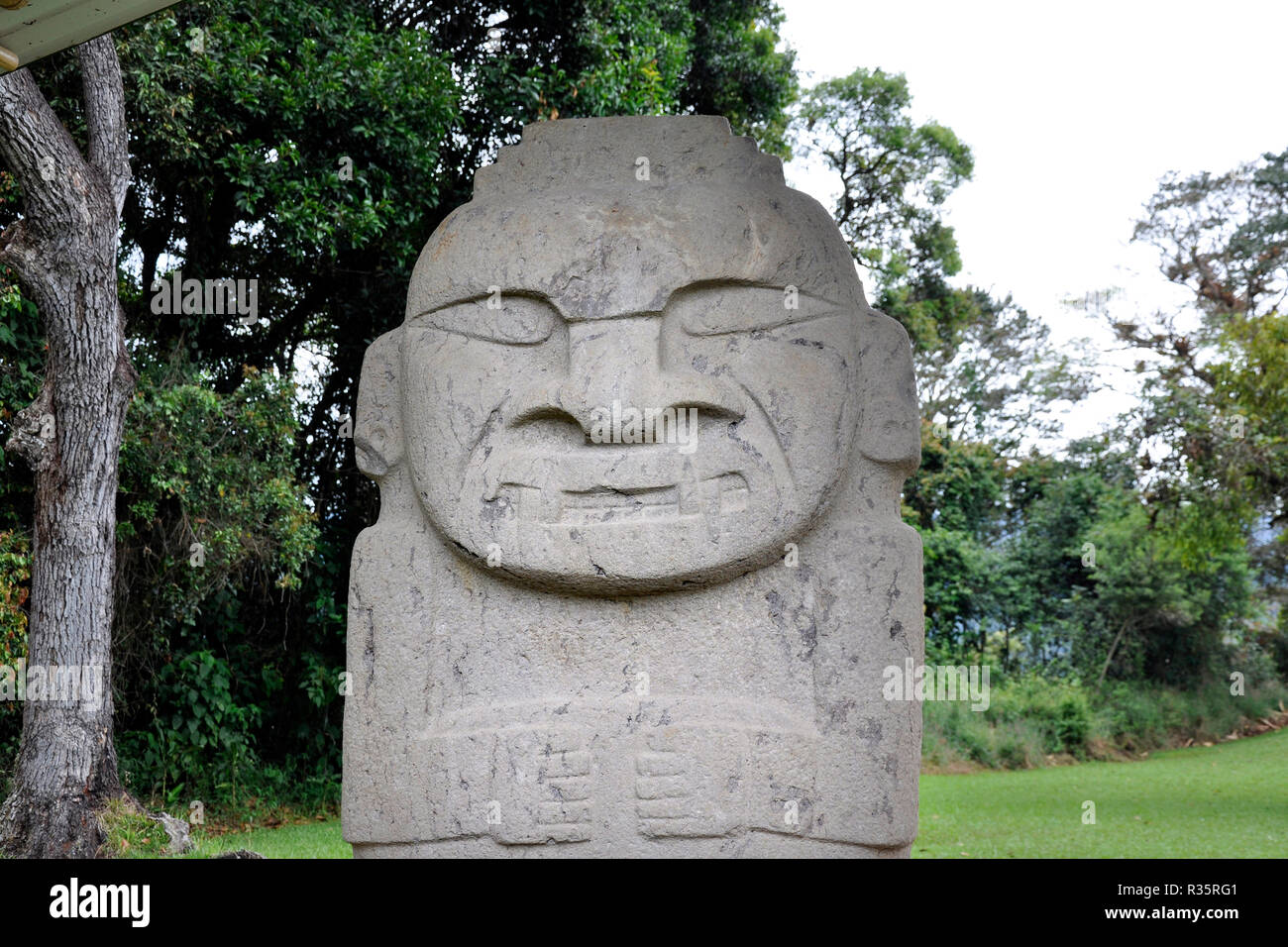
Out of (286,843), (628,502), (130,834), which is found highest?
(628,502)

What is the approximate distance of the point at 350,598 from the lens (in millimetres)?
3799

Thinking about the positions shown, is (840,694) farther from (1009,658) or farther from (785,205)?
(1009,658)

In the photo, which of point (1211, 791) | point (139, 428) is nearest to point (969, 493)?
point (1211, 791)

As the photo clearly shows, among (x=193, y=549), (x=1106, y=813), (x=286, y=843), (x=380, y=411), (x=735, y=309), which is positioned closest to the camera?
(x=735, y=309)

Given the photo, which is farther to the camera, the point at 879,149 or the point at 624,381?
the point at 879,149

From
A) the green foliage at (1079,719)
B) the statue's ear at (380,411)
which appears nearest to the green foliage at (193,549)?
the statue's ear at (380,411)

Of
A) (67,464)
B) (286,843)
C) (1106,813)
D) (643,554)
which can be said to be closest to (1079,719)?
(1106,813)

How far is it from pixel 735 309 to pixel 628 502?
660 mm

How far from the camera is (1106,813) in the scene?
10.3m

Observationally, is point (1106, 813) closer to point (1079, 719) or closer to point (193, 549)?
point (1079, 719)

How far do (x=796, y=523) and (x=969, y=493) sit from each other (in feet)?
43.1

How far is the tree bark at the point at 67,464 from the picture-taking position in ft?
22.6

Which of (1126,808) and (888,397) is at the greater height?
(888,397)

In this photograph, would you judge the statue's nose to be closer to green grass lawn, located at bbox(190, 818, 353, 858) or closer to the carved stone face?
the carved stone face
